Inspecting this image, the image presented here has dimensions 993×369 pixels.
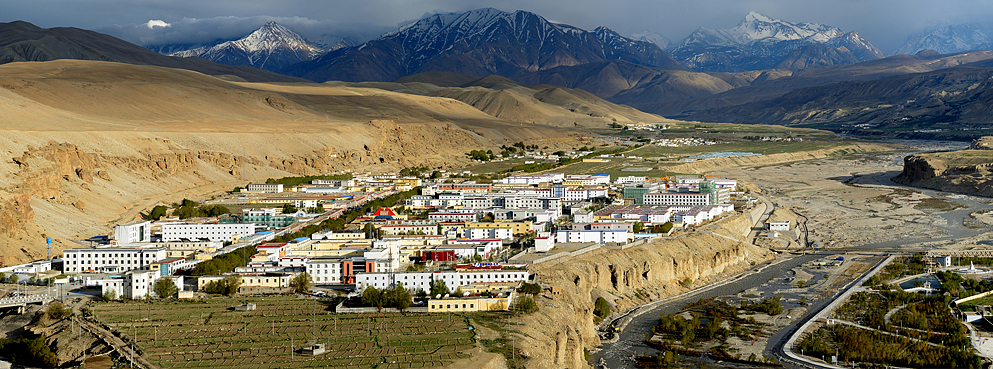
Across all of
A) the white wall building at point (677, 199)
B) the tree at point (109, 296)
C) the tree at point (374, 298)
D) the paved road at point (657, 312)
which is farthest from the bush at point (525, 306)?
the white wall building at point (677, 199)

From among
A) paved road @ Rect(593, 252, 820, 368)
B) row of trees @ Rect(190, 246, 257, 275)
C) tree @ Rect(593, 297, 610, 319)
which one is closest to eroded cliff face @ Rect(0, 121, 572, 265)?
row of trees @ Rect(190, 246, 257, 275)

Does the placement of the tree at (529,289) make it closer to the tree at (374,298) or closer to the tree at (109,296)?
the tree at (374,298)

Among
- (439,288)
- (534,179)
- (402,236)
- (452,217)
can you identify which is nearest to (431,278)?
(439,288)

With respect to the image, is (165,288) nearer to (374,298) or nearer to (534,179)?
(374,298)

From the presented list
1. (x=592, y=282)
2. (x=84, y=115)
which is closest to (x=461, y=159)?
(x=84, y=115)

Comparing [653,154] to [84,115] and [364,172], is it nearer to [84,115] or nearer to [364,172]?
[364,172]

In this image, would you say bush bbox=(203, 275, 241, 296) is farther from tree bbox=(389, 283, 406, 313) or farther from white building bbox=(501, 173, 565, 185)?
white building bbox=(501, 173, 565, 185)
